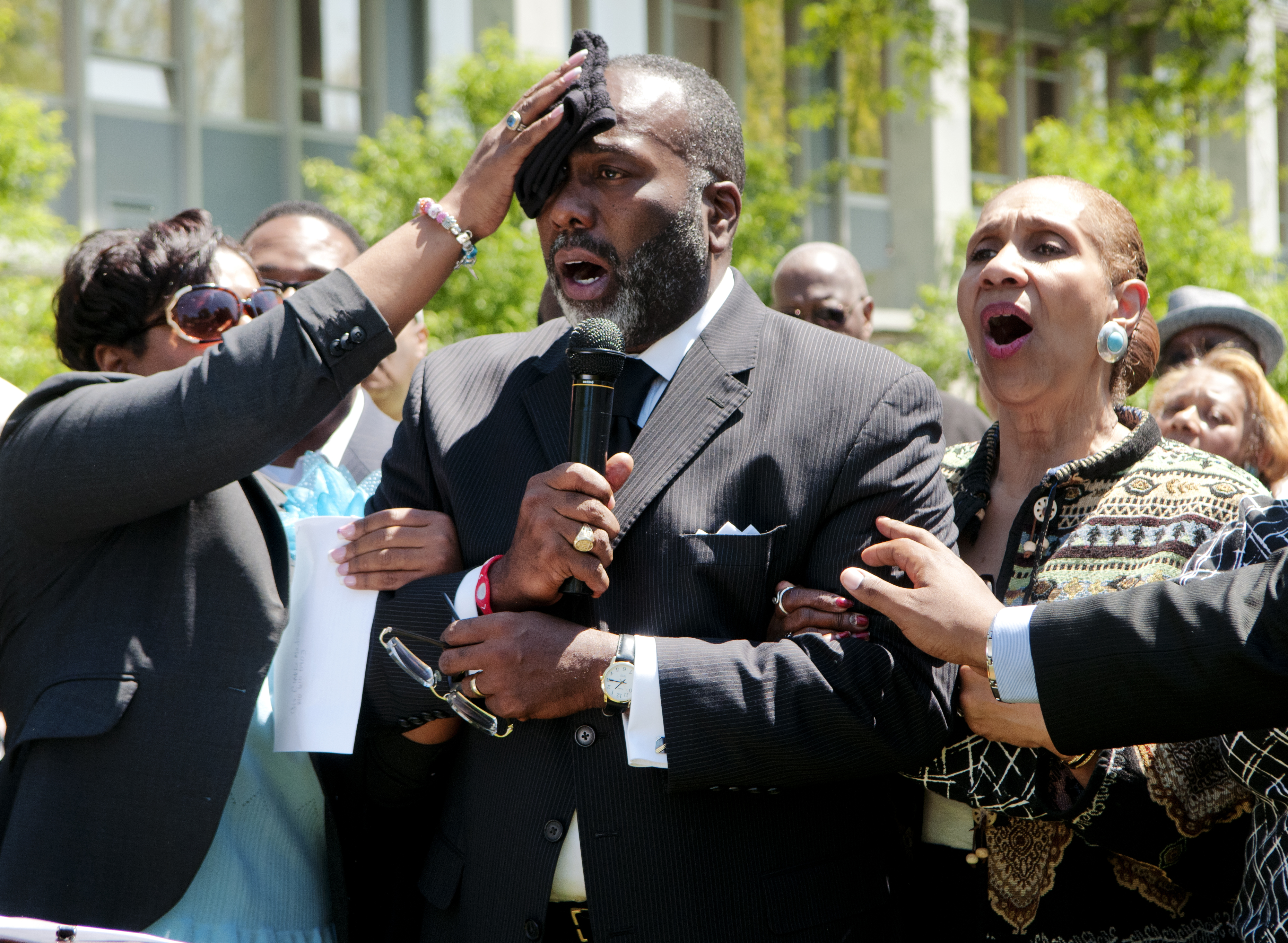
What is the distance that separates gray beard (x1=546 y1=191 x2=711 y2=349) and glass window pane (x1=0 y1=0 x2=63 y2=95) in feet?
36.9

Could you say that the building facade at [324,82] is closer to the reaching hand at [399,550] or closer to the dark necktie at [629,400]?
the dark necktie at [629,400]

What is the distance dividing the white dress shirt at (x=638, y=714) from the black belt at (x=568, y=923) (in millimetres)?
17

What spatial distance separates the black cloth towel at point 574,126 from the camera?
273cm

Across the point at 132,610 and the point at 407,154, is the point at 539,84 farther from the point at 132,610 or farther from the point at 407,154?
the point at 407,154

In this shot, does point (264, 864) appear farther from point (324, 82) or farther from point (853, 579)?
point (324, 82)

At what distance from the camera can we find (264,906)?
2.74 metres

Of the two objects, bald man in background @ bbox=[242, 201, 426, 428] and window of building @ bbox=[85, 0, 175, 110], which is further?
window of building @ bbox=[85, 0, 175, 110]

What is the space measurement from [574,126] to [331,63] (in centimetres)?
1206

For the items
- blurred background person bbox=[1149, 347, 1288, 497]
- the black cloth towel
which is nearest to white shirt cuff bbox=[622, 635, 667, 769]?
the black cloth towel

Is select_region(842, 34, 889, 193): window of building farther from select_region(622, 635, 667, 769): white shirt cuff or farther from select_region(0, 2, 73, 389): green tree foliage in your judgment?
select_region(622, 635, 667, 769): white shirt cuff

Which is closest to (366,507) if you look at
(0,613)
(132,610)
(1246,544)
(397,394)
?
(132,610)

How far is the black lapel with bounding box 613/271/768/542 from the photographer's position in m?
2.64

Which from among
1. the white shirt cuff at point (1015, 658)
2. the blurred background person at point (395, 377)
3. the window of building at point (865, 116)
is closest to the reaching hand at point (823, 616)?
the white shirt cuff at point (1015, 658)

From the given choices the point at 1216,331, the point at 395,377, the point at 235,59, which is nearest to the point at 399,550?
the point at 395,377
